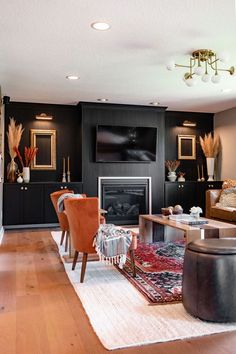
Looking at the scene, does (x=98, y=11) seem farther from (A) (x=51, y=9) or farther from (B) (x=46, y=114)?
(B) (x=46, y=114)

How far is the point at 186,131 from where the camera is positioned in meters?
8.29

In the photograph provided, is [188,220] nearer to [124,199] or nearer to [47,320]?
[47,320]

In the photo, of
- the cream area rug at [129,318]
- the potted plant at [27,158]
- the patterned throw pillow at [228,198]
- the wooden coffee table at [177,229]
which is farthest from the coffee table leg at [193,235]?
the potted plant at [27,158]

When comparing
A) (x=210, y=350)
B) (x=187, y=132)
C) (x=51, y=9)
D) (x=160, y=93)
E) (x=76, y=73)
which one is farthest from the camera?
(x=187, y=132)

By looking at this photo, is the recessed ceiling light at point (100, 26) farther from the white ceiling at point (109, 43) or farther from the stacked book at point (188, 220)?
the stacked book at point (188, 220)

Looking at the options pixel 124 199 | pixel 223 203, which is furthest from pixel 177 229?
pixel 124 199

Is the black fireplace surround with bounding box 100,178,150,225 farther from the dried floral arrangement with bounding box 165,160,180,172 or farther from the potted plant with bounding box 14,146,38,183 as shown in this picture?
the potted plant with bounding box 14,146,38,183

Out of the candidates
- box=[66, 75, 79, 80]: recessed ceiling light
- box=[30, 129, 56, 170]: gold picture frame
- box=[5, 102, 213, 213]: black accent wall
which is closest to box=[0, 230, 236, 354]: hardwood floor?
box=[66, 75, 79, 80]: recessed ceiling light

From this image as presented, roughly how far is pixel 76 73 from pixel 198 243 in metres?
3.29

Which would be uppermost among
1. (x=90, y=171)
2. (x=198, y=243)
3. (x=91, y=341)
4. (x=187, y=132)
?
(x=187, y=132)

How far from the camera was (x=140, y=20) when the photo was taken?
3240mm

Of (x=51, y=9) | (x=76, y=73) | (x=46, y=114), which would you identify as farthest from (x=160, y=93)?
(x=51, y=9)

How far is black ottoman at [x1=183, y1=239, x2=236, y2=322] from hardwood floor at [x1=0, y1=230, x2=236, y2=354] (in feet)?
0.58

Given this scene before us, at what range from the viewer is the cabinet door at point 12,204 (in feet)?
21.9
